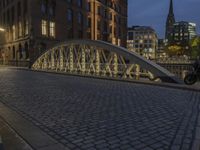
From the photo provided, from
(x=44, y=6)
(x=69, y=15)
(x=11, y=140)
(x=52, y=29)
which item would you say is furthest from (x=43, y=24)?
(x=11, y=140)

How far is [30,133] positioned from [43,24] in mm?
40309

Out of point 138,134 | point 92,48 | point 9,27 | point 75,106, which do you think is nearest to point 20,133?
point 138,134

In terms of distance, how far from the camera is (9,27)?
51000mm

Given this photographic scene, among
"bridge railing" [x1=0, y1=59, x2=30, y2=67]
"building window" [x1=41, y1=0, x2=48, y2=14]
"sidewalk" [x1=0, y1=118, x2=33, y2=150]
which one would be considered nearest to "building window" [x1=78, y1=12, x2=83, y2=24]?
"building window" [x1=41, y1=0, x2=48, y2=14]

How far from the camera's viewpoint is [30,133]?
5.13 meters

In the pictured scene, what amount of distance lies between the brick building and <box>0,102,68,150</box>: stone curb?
3552 centimetres

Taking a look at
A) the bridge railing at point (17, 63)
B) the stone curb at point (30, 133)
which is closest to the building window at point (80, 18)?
the bridge railing at point (17, 63)

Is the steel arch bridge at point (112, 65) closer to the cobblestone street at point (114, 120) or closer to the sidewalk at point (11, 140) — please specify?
the cobblestone street at point (114, 120)

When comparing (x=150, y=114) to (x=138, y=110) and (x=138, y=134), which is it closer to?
(x=138, y=110)

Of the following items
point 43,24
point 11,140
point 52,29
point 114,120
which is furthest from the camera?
point 52,29

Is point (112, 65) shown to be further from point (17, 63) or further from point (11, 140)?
point (17, 63)

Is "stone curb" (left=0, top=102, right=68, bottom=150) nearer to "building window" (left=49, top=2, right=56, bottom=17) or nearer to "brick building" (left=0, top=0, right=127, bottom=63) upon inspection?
"brick building" (left=0, top=0, right=127, bottom=63)

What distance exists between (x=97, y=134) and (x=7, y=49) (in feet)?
166

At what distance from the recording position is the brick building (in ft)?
137
